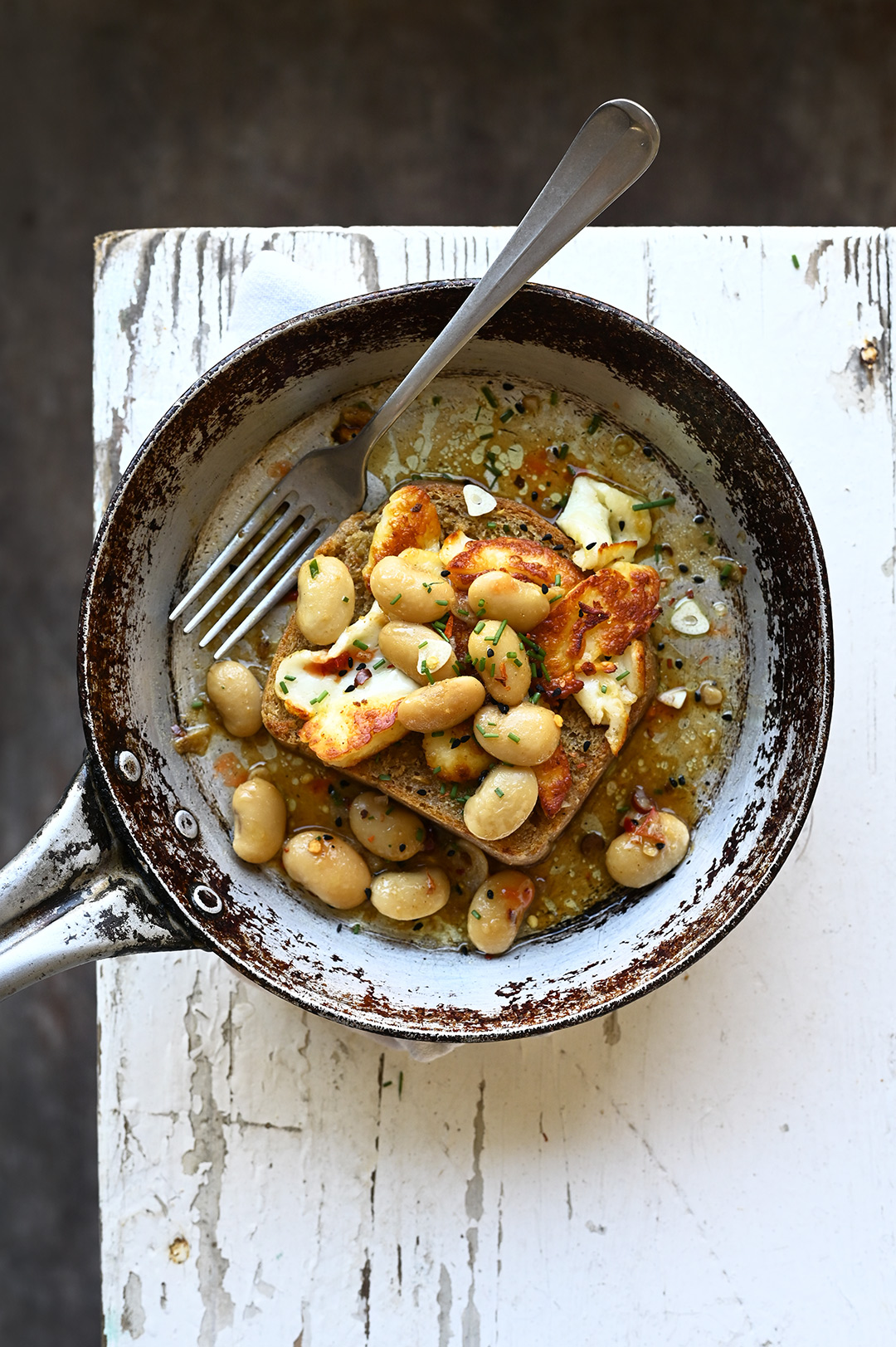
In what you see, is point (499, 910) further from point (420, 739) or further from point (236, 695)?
point (236, 695)


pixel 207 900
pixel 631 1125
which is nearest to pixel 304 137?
pixel 207 900

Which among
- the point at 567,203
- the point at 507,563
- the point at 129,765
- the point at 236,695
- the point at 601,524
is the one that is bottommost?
the point at 129,765

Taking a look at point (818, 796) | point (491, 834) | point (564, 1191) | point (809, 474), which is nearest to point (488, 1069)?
point (564, 1191)

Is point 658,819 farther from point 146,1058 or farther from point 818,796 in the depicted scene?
point 146,1058

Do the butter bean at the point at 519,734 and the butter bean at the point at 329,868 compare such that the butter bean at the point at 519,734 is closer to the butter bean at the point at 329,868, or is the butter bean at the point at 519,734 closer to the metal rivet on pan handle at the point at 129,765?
the butter bean at the point at 329,868

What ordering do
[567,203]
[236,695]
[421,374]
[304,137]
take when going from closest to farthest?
[567,203] → [421,374] → [236,695] → [304,137]
